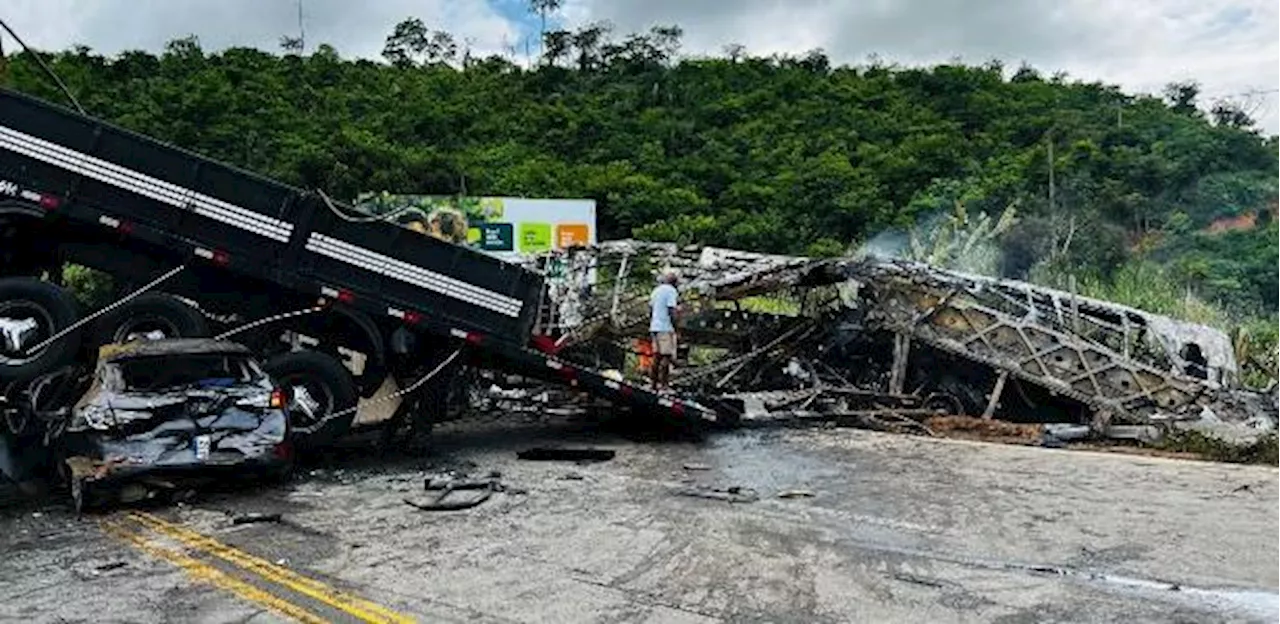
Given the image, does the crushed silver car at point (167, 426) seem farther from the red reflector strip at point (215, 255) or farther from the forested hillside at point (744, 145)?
the forested hillside at point (744, 145)

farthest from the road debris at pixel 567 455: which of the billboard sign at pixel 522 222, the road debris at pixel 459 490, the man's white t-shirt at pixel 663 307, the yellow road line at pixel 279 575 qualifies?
the billboard sign at pixel 522 222

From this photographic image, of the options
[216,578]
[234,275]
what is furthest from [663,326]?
[216,578]

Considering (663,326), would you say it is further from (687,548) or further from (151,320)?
(687,548)

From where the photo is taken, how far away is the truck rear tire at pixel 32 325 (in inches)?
411

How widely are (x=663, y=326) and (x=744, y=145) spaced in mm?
37047

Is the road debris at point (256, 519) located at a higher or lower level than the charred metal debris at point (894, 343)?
lower

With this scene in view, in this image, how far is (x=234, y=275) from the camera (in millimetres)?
11500

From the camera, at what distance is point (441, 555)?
7383mm

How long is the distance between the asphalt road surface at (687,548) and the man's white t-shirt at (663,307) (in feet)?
9.88

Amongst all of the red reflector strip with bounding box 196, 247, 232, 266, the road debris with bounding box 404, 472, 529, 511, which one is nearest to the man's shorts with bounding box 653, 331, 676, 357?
the road debris with bounding box 404, 472, 529, 511

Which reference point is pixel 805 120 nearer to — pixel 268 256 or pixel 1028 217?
pixel 1028 217

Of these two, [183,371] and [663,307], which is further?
[663,307]

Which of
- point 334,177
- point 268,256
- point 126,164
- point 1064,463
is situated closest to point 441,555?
point 268,256

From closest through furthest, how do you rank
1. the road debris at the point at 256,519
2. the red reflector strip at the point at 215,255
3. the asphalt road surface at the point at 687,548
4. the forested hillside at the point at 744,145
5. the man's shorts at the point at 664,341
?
1. the asphalt road surface at the point at 687,548
2. the road debris at the point at 256,519
3. the red reflector strip at the point at 215,255
4. the man's shorts at the point at 664,341
5. the forested hillside at the point at 744,145
